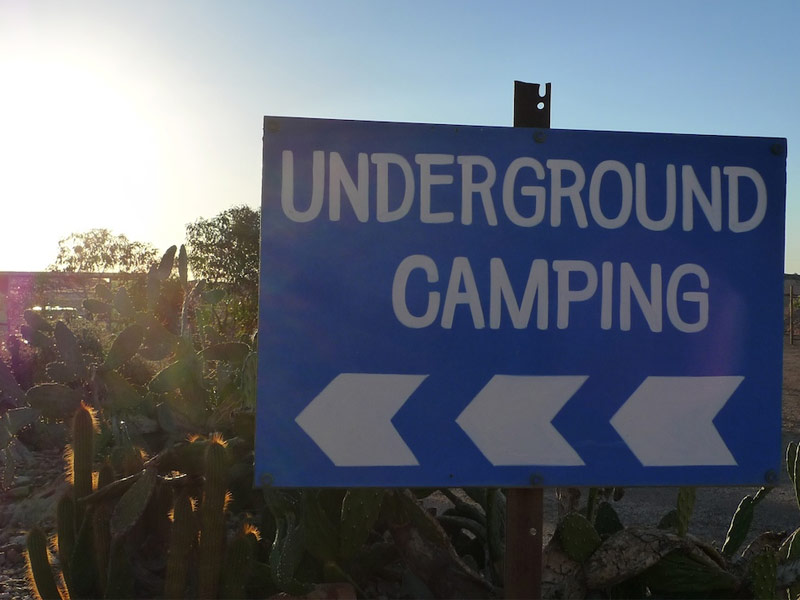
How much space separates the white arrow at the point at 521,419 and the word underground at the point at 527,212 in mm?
156

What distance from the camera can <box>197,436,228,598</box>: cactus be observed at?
10.6ft

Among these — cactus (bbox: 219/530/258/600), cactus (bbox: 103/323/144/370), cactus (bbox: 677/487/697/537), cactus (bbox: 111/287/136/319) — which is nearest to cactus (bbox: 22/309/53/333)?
cactus (bbox: 111/287/136/319)

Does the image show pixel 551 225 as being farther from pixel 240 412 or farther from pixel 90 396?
pixel 90 396

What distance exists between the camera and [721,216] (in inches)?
86.0

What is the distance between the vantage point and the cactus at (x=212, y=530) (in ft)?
10.6

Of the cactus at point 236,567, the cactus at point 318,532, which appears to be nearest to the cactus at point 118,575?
the cactus at point 236,567

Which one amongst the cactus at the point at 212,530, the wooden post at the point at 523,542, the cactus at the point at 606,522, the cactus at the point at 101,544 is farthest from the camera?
the cactus at the point at 606,522

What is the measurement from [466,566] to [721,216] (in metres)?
1.99

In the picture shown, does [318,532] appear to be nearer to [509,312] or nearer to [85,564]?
[85,564]

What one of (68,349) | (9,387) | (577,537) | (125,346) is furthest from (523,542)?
(9,387)

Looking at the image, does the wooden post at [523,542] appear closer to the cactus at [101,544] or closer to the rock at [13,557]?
the cactus at [101,544]

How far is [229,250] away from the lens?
20094mm

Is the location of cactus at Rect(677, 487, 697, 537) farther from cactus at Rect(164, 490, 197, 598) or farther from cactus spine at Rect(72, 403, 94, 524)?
cactus spine at Rect(72, 403, 94, 524)

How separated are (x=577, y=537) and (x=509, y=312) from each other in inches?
63.0
